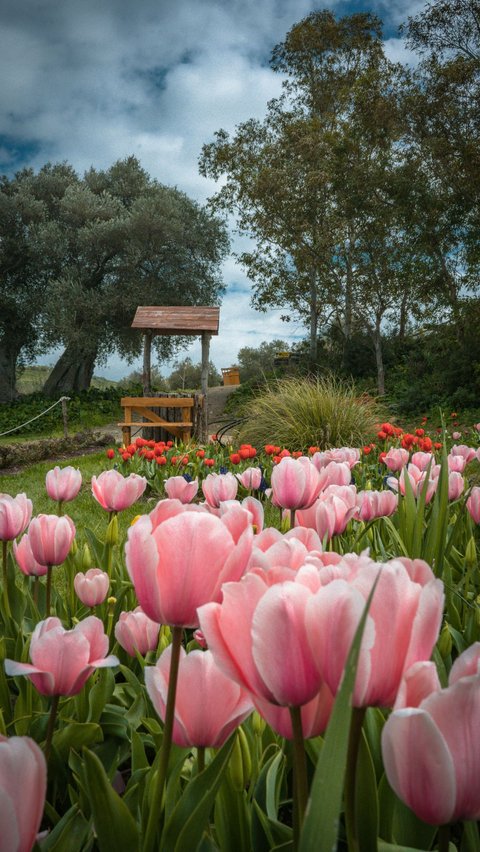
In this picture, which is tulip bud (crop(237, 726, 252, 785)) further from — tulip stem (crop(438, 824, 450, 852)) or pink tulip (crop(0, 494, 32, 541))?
pink tulip (crop(0, 494, 32, 541))

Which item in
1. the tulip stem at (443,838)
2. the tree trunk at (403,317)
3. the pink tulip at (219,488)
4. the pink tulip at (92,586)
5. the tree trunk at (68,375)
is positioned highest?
the tree trunk at (403,317)

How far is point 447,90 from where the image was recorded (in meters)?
16.2

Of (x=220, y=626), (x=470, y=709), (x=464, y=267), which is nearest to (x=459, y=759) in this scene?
(x=470, y=709)

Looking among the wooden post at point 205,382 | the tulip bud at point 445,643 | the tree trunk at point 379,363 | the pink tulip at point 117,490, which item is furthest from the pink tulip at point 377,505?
the tree trunk at point 379,363

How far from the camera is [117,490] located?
153 centimetres

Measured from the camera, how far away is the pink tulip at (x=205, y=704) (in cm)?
61

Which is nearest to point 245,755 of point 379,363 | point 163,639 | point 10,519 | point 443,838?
point 443,838

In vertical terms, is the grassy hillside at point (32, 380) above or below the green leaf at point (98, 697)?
above

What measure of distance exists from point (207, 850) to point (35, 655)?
30 cm

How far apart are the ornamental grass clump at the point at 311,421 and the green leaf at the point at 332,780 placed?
23.1ft

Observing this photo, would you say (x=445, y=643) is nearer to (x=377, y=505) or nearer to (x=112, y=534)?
(x=377, y=505)

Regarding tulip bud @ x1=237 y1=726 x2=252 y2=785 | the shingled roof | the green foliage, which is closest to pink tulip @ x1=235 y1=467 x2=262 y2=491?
tulip bud @ x1=237 y1=726 x2=252 y2=785

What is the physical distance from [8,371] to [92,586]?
22.3m

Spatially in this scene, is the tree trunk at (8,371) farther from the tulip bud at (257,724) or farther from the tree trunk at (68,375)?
the tulip bud at (257,724)
